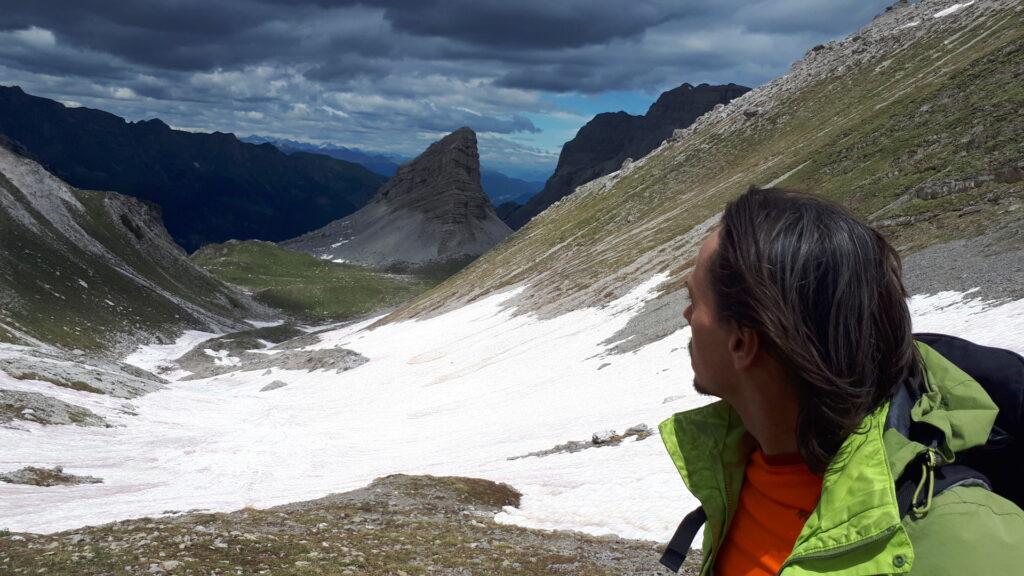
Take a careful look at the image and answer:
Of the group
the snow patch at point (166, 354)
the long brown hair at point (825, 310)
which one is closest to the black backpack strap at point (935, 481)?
the long brown hair at point (825, 310)

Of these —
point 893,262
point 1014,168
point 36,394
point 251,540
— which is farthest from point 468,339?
point 893,262

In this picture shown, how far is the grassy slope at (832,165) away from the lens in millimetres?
48656

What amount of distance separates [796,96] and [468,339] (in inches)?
3072

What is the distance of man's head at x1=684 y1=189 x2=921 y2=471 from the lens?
111 inches

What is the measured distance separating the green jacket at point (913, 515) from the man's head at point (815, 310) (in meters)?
0.11

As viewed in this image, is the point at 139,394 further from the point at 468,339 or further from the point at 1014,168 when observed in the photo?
the point at 1014,168

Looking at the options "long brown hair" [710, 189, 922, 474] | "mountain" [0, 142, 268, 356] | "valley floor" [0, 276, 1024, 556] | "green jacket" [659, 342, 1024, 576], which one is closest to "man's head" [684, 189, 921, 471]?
"long brown hair" [710, 189, 922, 474]

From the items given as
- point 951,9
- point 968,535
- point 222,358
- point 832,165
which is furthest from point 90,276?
point 951,9

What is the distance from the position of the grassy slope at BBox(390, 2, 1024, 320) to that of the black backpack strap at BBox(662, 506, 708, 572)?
129 ft

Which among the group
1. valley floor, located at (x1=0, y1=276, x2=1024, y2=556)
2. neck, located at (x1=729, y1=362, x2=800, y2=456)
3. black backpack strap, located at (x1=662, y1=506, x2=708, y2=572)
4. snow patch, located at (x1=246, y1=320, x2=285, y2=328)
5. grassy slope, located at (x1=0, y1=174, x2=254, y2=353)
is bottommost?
valley floor, located at (x1=0, y1=276, x2=1024, y2=556)

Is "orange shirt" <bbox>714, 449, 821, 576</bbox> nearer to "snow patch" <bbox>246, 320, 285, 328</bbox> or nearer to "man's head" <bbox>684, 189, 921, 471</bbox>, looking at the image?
"man's head" <bbox>684, 189, 921, 471</bbox>

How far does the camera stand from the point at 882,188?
55312 mm

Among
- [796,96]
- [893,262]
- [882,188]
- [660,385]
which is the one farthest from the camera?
[796,96]

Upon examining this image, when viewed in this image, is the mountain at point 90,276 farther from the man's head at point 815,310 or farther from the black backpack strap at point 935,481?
the black backpack strap at point 935,481
